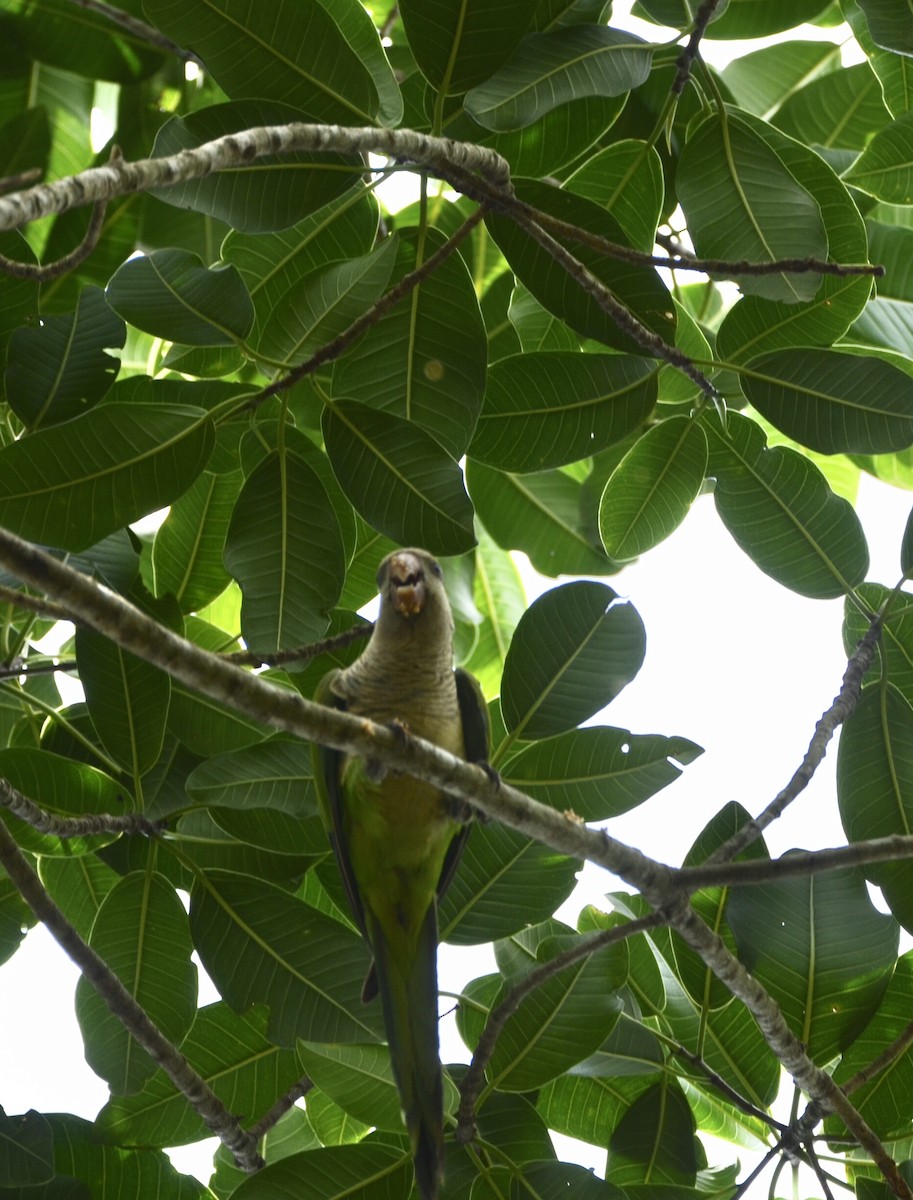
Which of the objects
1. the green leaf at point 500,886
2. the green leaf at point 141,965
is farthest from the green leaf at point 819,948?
the green leaf at point 141,965

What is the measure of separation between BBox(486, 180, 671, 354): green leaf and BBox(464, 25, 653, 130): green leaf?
22 centimetres

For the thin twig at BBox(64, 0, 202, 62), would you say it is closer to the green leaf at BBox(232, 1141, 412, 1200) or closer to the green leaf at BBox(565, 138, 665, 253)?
the green leaf at BBox(565, 138, 665, 253)

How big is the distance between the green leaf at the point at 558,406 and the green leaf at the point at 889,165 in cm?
119

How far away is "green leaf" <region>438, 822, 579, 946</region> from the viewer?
3.23 m

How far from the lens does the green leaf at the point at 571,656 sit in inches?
123

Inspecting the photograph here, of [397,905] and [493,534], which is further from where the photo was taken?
[493,534]

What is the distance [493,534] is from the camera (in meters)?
4.47

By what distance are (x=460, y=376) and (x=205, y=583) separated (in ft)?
3.91

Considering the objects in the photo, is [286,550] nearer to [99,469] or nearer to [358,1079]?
[99,469]

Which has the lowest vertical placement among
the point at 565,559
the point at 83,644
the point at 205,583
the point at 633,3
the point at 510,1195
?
the point at 510,1195

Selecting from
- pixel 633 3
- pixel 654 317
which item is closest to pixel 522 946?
pixel 654 317

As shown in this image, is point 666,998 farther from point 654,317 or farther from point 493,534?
point 654,317

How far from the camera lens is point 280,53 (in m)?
2.79

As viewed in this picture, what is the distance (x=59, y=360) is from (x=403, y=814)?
63.5 inches
